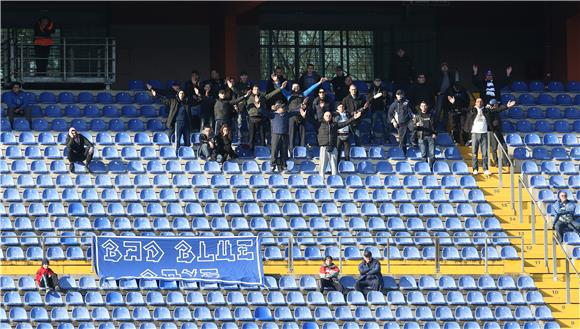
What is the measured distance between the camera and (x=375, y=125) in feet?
101

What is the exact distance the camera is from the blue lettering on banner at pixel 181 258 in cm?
2598

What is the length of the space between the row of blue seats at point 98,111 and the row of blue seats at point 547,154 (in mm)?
6341

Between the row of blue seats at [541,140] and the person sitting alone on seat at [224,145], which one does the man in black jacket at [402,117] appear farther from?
the person sitting alone on seat at [224,145]

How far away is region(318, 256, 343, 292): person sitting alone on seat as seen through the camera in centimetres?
2598

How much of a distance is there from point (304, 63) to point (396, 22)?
2.09m

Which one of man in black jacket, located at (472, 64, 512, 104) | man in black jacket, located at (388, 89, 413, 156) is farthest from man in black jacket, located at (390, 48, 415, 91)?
man in black jacket, located at (388, 89, 413, 156)

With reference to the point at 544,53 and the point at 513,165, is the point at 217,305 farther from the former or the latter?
the point at 544,53

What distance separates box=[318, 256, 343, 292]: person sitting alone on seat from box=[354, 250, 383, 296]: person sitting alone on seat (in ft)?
1.06

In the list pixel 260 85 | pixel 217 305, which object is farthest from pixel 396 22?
pixel 217 305

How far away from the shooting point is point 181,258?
2622 cm

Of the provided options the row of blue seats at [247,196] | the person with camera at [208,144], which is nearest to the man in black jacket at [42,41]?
the person with camera at [208,144]

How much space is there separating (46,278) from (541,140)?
10.4 meters

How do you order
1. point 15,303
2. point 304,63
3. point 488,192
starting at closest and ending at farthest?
point 15,303 → point 488,192 → point 304,63

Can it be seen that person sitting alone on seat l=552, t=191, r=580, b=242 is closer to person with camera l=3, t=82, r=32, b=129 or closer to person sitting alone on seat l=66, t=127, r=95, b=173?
person sitting alone on seat l=66, t=127, r=95, b=173
